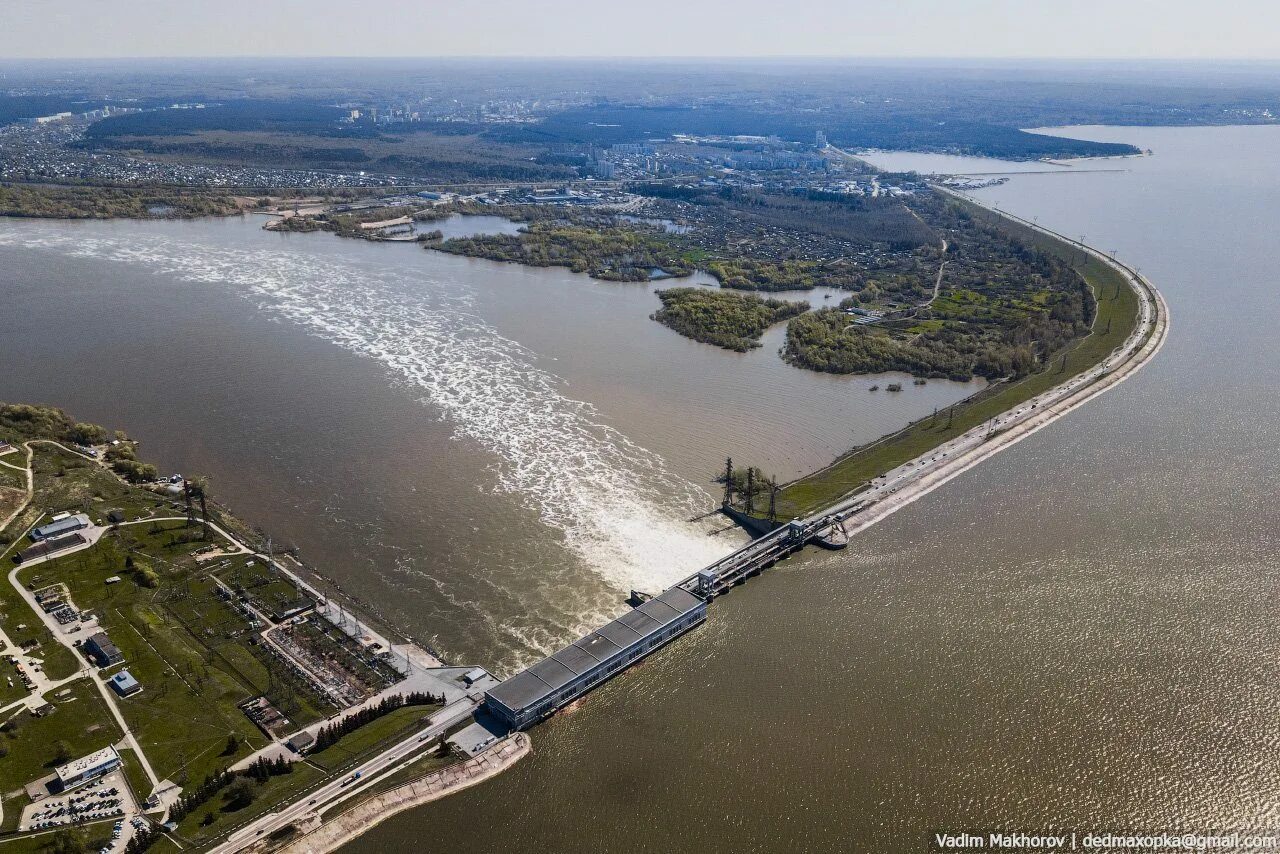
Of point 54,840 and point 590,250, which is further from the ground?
point 590,250

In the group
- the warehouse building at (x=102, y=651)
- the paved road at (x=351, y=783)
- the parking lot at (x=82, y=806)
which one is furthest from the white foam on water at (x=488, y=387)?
the parking lot at (x=82, y=806)

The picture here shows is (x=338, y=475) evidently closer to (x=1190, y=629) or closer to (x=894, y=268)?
(x=1190, y=629)

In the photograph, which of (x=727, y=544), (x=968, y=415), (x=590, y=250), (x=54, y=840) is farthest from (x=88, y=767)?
(x=590, y=250)

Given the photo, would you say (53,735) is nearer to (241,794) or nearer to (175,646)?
(175,646)

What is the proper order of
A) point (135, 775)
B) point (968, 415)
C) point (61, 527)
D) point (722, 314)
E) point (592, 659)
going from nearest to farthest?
point (135, 775), point (592, 659), point (61, 527), point (968, 415), point (722, 314)

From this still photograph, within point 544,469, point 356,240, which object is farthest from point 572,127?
point 544,469

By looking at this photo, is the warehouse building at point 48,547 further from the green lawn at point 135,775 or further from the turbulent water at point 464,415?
the green lawn at point 135,775

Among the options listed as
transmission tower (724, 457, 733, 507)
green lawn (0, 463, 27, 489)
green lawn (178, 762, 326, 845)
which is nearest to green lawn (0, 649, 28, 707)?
green lawn (178, 762, 326, 845)
